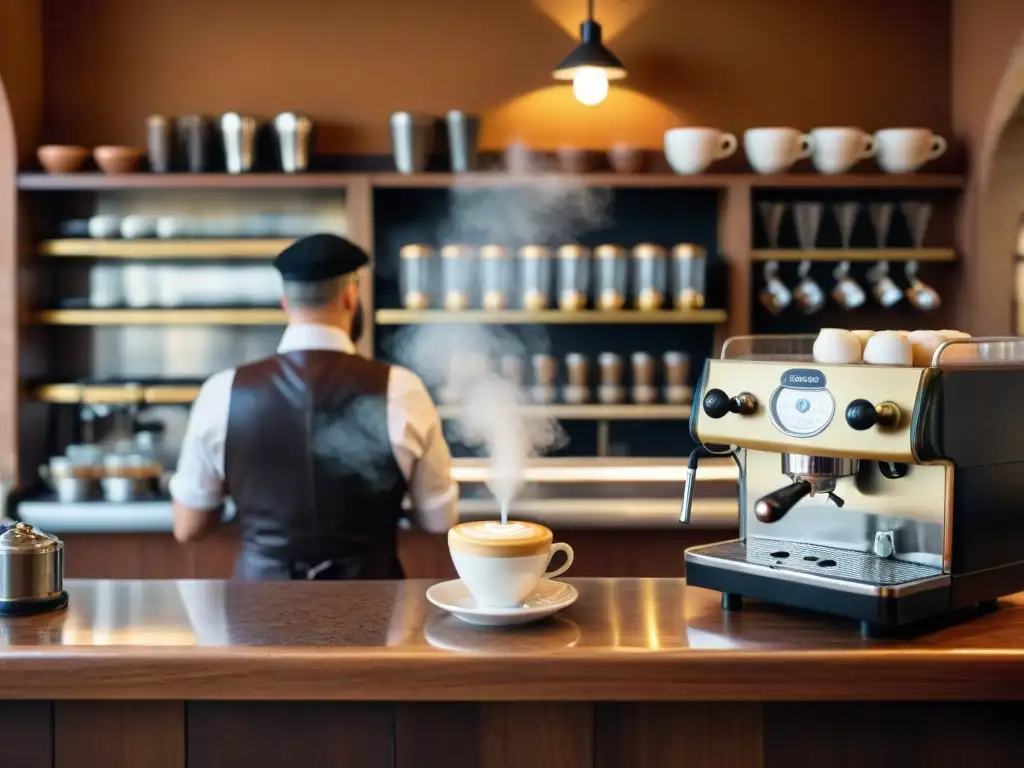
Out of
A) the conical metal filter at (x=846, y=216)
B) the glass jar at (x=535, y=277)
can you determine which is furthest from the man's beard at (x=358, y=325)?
the conical metal filter at (x=846, y=216)

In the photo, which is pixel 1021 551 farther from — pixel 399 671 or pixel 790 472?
pixel 399 671

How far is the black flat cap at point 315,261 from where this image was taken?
2766mm

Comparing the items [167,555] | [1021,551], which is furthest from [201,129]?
[1021,551]

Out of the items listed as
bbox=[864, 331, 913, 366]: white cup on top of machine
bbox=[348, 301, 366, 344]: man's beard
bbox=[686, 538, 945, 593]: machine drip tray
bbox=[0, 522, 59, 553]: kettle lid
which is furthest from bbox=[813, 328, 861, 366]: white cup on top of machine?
bbox=[348, 301, 366, 344]: man's beard

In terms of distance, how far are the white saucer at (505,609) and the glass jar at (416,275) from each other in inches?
89.5

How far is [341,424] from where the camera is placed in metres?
2.65

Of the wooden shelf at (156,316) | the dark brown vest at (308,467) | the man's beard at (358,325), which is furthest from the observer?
the wooden shelf at (156,316)

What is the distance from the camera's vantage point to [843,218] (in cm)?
417

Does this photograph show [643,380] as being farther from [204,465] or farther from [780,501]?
[780,501]

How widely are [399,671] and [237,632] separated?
0.90 ft

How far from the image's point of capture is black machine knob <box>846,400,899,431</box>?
1.58 meters

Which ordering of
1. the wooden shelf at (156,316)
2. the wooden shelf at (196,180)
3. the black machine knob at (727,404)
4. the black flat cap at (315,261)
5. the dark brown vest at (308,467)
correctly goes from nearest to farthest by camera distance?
the black machine knob at (727,404) → the dark brown vest at (308,467) → the black flat cap at (315,261) → the wooden shelf at (196,180) → the wooden shelf at (156,316)

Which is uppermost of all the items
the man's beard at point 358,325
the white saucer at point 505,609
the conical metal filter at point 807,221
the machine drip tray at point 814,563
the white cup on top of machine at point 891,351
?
the conical metal filter at point 807,221

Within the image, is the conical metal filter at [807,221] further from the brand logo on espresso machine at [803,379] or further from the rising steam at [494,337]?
the brand logo on espresso machine at [803,379]
